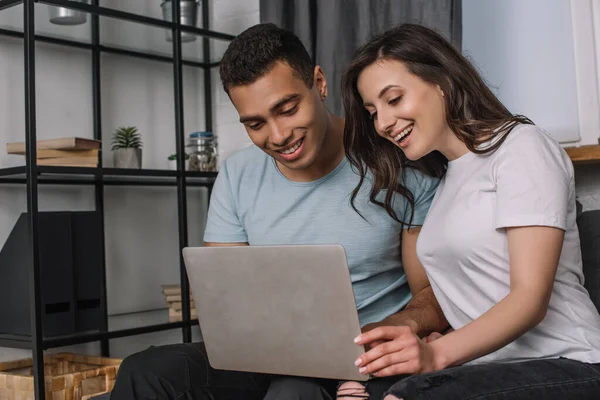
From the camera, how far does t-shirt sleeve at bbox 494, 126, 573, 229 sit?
1221mm

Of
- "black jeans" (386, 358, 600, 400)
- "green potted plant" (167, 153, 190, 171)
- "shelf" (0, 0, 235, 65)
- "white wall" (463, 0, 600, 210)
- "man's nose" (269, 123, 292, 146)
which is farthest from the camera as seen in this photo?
"green potted plant" (167, 153, 190, 171)

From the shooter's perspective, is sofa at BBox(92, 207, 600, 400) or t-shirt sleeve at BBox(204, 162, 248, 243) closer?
sofa at BBox(92, 207, 600, 400)

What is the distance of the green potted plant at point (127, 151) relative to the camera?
260 centimetres

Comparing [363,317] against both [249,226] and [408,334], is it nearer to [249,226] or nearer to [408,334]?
[249,226]

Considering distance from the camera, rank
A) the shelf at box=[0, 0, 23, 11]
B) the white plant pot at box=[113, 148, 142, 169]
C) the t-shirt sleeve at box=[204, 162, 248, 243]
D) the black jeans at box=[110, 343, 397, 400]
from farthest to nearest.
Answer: the white plant pot at box=[113, 148, 142, 169]
the shelf at box=[0, 0, 23, 11]
the t-shirt sleeve at box=[204, 162, 248, 243]
the black jeans at box=[110, 343, 397, 400]

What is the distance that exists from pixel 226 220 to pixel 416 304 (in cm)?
50

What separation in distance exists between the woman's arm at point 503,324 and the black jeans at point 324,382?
1.9 inches

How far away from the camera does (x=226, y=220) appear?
1804 millimetres

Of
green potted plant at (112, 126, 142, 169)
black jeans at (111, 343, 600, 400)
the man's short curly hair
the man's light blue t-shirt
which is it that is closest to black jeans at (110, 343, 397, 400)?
black jeans at (111, 343, 600, 400)

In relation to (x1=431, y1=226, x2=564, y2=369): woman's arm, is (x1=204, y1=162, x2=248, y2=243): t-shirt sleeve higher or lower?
higher

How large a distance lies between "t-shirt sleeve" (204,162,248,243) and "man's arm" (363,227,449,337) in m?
0.39

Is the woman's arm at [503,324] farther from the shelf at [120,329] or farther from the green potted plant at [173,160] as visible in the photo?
the green potted plant at [173,160]

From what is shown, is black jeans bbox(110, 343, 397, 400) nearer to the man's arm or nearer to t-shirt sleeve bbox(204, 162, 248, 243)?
the man's arm

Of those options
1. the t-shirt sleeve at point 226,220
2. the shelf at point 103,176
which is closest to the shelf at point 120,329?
the shelf at point 103,176
